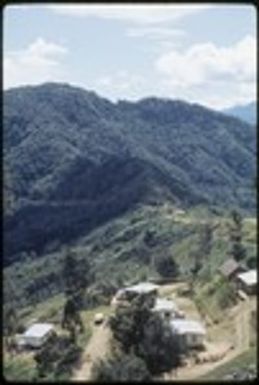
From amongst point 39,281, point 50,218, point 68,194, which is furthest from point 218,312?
point 68,194

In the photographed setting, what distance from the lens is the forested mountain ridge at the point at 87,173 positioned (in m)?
125

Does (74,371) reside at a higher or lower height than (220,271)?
lower

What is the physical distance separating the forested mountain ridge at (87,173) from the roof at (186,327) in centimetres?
5236

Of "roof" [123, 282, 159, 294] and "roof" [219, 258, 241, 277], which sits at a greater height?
"roof" [219, 258, 241, 277]

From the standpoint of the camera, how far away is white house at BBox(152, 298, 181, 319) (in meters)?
38.2

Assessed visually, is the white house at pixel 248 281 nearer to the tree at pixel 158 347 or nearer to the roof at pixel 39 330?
the tree at pixel 158 347

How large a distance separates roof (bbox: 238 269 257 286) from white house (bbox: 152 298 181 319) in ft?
11.0

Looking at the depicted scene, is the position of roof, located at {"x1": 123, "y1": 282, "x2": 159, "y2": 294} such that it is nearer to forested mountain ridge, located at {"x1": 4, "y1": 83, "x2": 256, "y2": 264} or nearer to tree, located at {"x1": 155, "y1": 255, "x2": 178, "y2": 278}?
tree, located at {"x1": 155, "y1": 255, "x2": 178, "y2": 278}

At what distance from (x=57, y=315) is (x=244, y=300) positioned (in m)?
18.4

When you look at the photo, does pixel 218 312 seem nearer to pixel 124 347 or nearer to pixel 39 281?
pixel 124 347

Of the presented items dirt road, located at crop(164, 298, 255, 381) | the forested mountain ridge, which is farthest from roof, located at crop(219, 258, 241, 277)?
the forested mountain ridge

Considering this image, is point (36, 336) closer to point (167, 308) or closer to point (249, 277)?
point (167, 308)

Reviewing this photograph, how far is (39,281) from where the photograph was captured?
9269cm

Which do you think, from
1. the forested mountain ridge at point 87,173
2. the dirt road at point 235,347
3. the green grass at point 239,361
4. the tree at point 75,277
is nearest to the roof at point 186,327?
the dirt road at point 235,347
